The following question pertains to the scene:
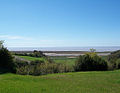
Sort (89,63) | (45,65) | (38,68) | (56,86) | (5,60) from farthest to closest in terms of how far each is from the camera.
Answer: (89,63)
(45,65)
(38,68)
(5,60)
(56,86)

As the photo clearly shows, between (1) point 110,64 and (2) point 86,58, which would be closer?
(2) point 86,58

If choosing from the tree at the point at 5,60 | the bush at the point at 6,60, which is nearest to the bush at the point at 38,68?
the bush at the point at 6,60

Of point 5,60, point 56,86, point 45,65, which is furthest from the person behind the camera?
point 45,65

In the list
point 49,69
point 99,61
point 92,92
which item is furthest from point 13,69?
point 92,92

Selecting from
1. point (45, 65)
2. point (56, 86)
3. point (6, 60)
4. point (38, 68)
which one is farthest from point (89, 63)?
point (56, 86)

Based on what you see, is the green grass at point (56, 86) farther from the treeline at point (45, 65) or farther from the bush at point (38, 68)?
the treeline at point (45, 65)

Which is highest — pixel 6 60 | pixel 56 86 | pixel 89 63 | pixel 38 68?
pixel 6 60

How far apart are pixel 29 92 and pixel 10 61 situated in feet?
55.0

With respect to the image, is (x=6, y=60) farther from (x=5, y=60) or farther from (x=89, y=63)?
(x=89, y=63)

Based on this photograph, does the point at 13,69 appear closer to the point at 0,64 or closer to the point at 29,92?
the point at 0,64

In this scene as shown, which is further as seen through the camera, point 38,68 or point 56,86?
point 38,68

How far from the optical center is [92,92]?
9.16 metres

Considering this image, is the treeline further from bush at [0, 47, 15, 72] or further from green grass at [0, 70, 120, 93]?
green grass at [0, 70, 120, 93]

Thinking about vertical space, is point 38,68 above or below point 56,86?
below
